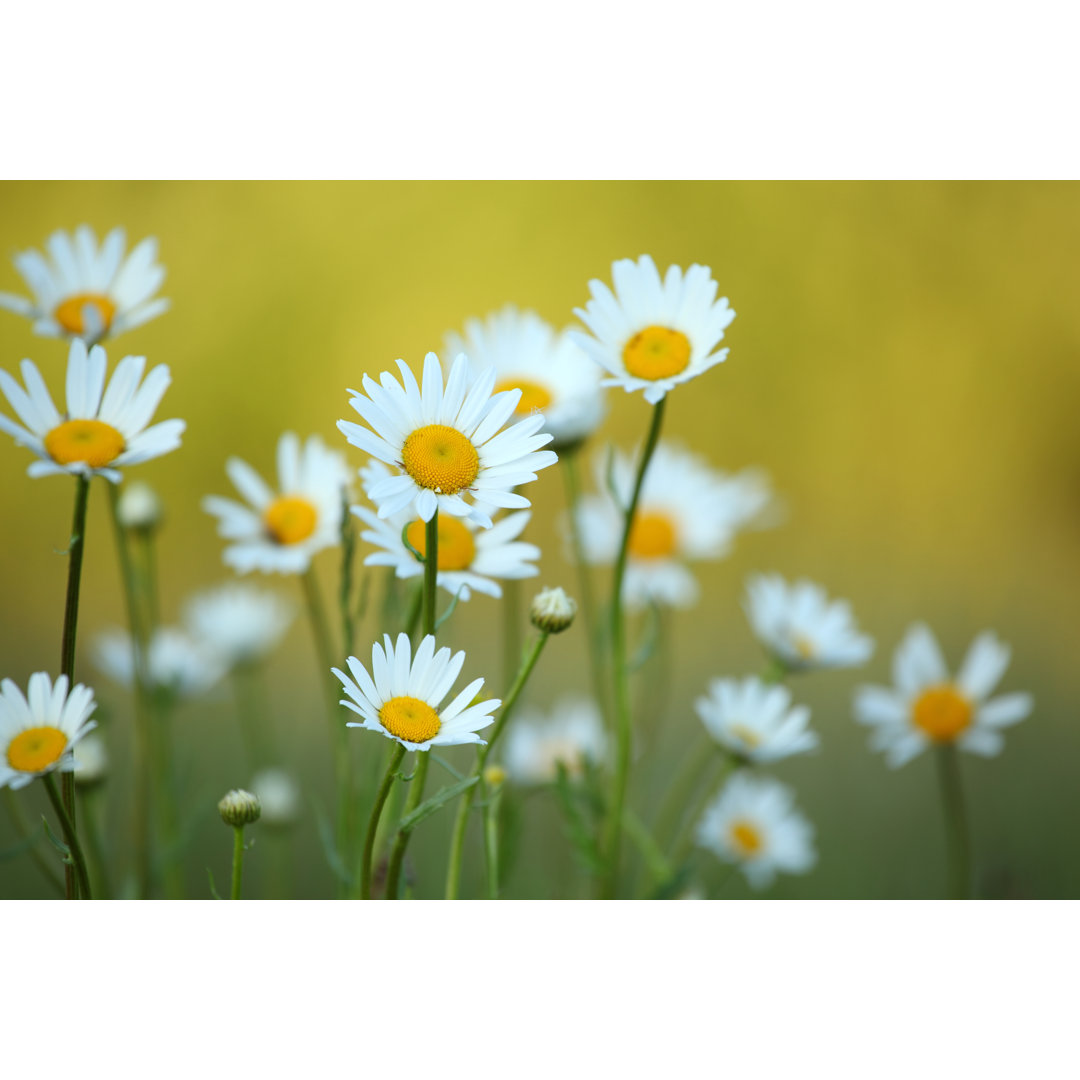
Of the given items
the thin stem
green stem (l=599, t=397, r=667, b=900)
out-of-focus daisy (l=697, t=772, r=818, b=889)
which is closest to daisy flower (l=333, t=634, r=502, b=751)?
green stem (l=599, t=397, r=667, b=900)

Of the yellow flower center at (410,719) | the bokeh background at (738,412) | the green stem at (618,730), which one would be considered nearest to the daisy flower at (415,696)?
the yellow flower center at (410,719)

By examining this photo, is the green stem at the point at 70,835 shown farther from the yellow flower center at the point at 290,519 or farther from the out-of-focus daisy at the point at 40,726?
the yellow flower center at the point at 290,519

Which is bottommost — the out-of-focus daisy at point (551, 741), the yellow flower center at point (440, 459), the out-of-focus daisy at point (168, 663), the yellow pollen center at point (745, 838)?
the yellow pollen center at point (745, 838)

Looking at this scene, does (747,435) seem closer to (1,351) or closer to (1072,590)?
(1072,590)

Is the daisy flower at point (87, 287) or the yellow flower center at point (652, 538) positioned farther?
the yellow flower center at point (652, 538)

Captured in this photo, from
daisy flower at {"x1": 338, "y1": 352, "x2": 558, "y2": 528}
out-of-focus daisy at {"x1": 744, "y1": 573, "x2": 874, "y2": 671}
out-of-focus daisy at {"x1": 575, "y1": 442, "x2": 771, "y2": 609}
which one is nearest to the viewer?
daisy flower at {"x1": 338, "y1": 352, "x2": 558, "y2": 528}

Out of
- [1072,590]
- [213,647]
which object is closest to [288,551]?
[213,647]

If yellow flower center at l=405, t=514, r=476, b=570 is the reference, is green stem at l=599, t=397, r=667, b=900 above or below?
below

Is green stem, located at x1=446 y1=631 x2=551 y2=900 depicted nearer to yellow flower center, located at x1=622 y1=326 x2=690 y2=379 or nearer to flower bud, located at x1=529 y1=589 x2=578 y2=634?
flower bud, located at x1=529 y1=589 x2=578 y2=634
